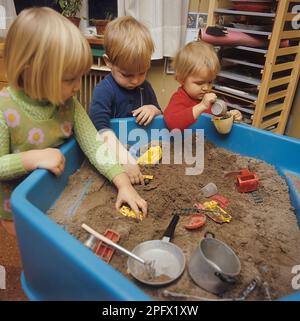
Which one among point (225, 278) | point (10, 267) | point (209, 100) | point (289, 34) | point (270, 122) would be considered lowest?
point (10, 267)

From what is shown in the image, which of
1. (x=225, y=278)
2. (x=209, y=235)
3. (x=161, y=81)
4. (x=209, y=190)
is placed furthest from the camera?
(x=161, y=81)

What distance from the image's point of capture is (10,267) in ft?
2.88

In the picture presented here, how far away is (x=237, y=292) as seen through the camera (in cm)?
49

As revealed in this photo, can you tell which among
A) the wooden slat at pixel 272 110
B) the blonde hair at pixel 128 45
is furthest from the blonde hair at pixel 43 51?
the wooden slat at pixel 272 110

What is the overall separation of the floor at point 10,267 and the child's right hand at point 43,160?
0.37 metres

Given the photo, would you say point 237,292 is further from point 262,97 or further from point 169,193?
point 262,97

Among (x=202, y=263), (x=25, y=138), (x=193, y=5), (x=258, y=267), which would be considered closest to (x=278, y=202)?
(x=258, y=267)

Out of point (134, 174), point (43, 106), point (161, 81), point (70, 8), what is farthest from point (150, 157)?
point (70, 8)

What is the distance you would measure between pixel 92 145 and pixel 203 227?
319mm

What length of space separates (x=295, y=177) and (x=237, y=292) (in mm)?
438

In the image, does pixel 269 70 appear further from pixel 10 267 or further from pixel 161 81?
pixel 10 267

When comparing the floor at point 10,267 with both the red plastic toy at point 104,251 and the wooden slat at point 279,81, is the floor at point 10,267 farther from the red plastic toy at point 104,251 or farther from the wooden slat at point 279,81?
the wooden slat at point 279,81

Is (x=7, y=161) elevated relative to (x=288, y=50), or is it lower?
lower

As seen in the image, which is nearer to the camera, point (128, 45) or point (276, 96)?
point (128, 45)
